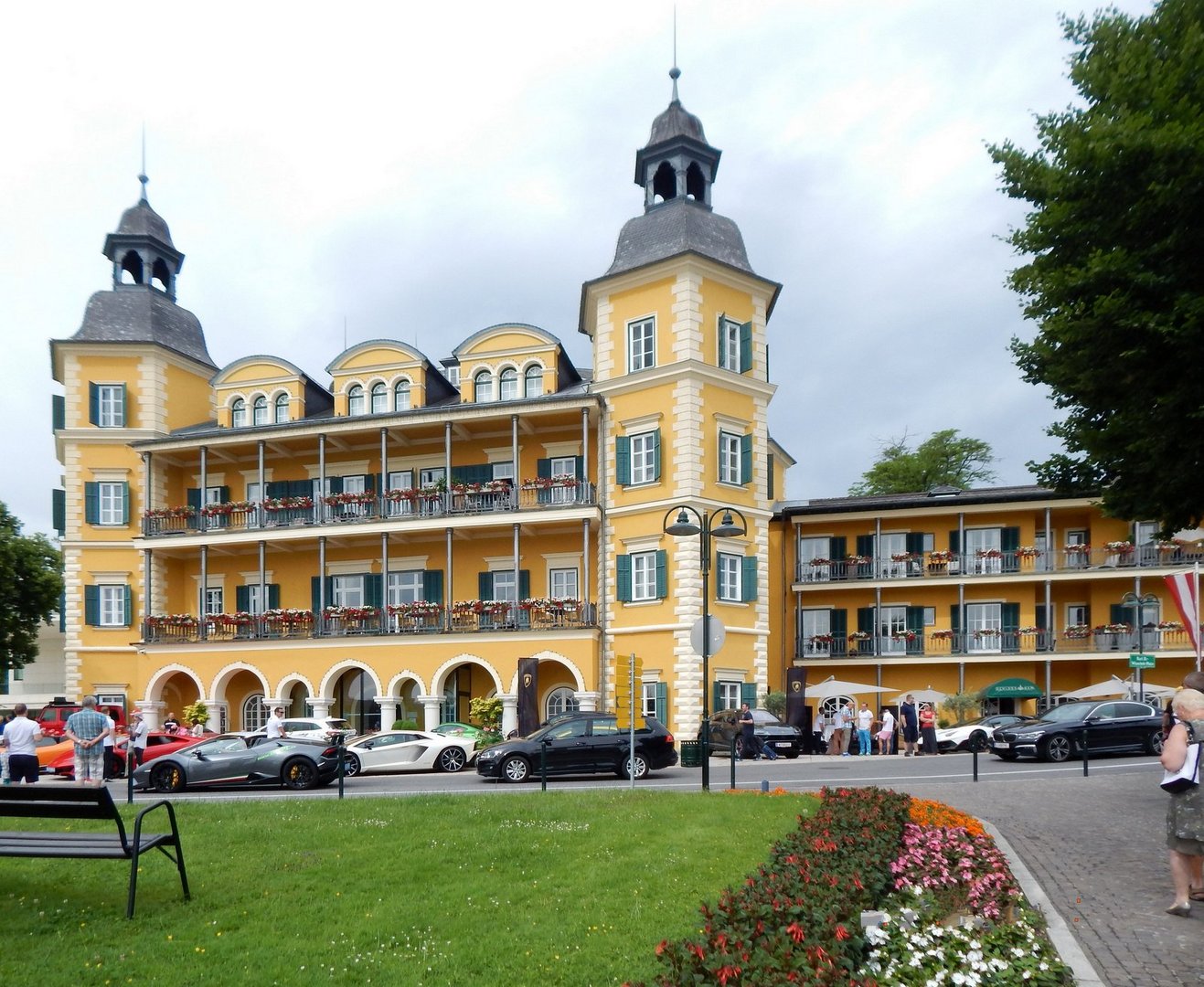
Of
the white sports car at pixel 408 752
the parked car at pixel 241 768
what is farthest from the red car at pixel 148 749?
the white sports car at pixel 408 752

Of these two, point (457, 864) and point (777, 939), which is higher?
point (777, 939)

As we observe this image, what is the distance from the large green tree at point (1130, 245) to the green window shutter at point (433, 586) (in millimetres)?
25795

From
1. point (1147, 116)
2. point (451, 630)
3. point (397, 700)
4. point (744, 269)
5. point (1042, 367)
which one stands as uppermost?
point (744, 269)

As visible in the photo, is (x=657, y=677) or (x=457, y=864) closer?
(x=457, y=864)

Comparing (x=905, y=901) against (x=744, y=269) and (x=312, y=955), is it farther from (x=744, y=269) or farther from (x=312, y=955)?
(x=744, y=269)

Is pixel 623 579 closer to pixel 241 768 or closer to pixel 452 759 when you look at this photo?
pixel 452 759

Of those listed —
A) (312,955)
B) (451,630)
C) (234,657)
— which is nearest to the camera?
(312,955)

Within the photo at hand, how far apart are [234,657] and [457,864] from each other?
2914 cm

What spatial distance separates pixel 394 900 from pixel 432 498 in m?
27.7

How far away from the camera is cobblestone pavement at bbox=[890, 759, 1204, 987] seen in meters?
7.21

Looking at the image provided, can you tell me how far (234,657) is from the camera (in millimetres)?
36281

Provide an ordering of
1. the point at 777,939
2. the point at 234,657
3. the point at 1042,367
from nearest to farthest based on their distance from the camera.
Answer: the point at 777,939, the point at 1042,367, the point at 234,657

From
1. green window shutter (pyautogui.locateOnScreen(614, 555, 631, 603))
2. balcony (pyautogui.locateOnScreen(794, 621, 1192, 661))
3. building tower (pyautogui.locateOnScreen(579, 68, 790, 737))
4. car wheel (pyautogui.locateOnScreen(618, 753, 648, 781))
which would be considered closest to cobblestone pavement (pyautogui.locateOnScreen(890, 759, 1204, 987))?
car wheel (pyautogui.locateOnScreen(618, 753, 648, 781))

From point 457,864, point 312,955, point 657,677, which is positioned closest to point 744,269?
point 657,677
